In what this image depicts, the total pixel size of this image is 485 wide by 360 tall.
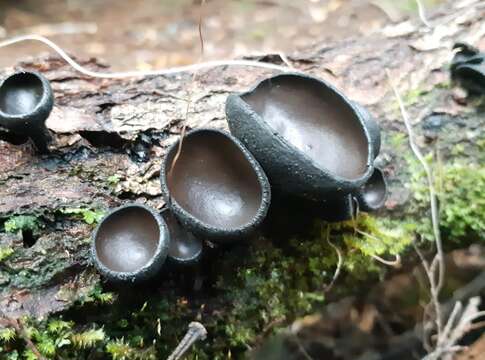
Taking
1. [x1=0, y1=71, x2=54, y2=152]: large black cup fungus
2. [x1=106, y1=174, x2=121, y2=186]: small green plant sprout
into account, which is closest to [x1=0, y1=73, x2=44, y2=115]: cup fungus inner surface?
[x1=0, y1=71, x2=54, y2=152]: large black cup fungus

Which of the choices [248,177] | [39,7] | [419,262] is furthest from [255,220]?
[39,7]

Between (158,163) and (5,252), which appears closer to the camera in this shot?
(5,252)

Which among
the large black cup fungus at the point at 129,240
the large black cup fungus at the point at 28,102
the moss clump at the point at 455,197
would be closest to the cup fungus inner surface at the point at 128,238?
the large black cup fungus at the point at 129,240

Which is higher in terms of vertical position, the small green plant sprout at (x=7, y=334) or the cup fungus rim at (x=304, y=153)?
the cup fungus rim at (x=304, y=153)

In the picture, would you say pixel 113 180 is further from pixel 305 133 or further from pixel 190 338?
pixel 305 133

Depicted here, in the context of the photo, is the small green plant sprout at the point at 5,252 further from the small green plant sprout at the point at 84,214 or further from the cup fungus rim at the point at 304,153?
the cup fungus rim at the point at 304,153

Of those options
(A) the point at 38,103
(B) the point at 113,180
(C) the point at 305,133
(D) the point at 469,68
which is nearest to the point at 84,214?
(B) the point at 113,180

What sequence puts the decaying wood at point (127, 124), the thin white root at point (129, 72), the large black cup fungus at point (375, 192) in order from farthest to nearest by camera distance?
the thin white root at point (129, 72) → the large black cup fungus at point (375, 192) → the decaying wood at point (127, 124)

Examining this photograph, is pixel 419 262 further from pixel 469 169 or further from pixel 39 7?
pixel 39 7
